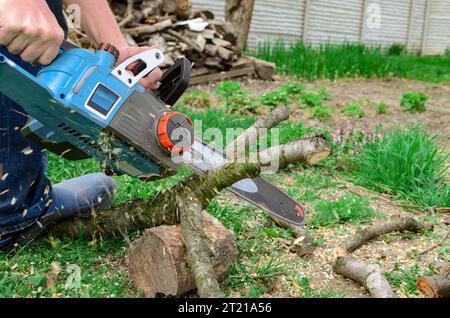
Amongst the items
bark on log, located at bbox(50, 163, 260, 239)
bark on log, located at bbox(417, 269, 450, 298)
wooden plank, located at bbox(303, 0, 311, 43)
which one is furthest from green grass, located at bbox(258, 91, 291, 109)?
wooden plank, located at bbox(303, 0, 311, 43)

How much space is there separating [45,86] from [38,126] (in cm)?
28

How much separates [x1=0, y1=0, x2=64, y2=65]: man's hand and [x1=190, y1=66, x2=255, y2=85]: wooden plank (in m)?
4.91

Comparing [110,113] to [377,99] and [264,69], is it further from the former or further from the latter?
[377,99]

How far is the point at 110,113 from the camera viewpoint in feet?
6.70

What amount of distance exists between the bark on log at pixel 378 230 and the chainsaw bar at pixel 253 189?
23cm

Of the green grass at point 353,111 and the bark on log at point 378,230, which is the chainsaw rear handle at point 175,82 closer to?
the bark on log at point 378,230

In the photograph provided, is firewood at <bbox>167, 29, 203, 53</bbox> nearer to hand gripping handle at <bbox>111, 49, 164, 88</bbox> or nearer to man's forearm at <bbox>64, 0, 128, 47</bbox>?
man's forearm at <bbox>64, 0, 128, 47</bbox>

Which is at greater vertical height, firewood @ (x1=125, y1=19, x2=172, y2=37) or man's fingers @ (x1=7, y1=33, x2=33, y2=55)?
man's fingers @ (x1=7, y1=33, x2=33, y2=55)

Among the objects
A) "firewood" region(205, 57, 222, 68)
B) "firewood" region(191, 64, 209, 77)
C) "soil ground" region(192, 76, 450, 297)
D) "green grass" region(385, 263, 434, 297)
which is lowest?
"soil ground" region(192, 76, 450, 297)

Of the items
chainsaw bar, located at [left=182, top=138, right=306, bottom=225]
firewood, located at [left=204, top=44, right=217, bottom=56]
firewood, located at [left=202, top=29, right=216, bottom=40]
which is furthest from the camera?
firewood, located at [left=202, top=29, right=216, bottom=40]

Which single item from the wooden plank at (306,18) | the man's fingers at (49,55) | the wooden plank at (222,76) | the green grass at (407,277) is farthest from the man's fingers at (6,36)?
the wooden plank at (306,18)

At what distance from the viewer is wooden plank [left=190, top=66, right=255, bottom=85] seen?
692cm

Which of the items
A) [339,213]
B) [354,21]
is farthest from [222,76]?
[354,21]

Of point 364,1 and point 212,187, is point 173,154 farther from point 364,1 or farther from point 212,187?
point 364,1
